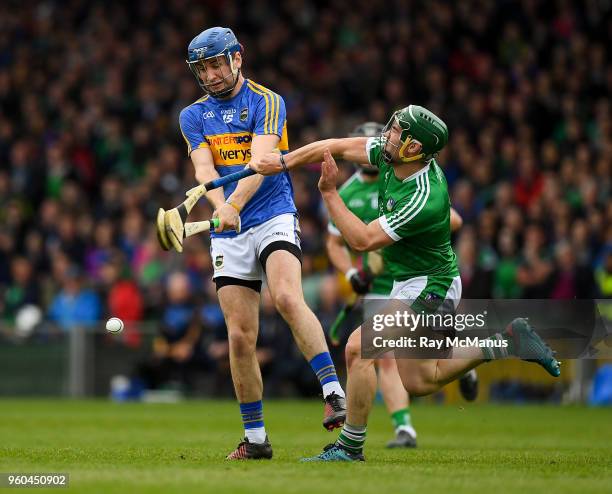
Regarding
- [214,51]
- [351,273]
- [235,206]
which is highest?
[214,51]

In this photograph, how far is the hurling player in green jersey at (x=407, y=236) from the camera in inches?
337

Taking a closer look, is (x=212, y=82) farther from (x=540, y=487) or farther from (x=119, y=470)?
(x=540, y=487)

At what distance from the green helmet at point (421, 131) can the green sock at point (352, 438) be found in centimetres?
190

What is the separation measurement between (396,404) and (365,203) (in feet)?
6.54

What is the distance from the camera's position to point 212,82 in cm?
919

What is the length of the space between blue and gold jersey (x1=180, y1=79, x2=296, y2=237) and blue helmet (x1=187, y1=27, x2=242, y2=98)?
0.47ft

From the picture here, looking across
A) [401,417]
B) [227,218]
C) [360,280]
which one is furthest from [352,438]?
[360,280]

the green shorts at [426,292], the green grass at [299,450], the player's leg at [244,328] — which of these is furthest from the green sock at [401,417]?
the player's leg at [244,328]

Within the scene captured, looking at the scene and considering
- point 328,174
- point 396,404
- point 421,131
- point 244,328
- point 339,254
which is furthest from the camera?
point 339,254

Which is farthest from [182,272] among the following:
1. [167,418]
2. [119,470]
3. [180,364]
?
[119,470]

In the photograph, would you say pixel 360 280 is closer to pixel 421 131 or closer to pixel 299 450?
pixel 299 450

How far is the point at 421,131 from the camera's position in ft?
28.7

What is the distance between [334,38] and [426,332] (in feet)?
50.3

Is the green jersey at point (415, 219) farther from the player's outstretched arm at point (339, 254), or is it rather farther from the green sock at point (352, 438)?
the player's outstretched arm at point (339, 254)
